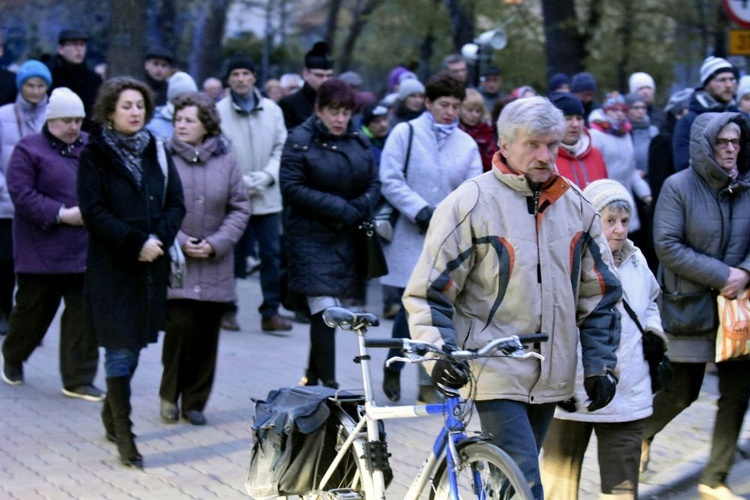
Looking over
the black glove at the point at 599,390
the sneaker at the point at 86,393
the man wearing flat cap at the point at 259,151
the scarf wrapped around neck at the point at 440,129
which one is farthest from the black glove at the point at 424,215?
the black glove at the point at 599,390

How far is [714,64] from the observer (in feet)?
35.0

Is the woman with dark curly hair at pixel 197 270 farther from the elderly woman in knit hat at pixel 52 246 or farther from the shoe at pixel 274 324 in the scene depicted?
the shoe at pixel 274 324

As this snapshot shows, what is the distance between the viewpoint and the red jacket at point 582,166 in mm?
9289

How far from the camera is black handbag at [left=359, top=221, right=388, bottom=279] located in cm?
870

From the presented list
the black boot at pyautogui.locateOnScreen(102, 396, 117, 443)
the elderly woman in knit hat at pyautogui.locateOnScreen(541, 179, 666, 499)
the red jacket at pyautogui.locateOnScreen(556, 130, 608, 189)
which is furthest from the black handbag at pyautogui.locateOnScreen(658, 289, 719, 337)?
the black boot at pyautogui.locateOnScreen(102, 396, 117, 443)

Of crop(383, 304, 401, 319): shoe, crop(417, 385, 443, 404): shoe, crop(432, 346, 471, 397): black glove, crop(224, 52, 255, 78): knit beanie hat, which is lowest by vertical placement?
crop(417, 385, 443, 404): shoe

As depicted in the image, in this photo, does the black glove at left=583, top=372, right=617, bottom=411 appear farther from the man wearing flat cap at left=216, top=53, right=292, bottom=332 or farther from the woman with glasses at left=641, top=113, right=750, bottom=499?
the man wearing flat cap at left=216, top=53, right=292, bottom=332

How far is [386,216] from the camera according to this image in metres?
9.07

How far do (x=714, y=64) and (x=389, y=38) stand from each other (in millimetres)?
24072

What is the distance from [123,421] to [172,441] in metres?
0.67

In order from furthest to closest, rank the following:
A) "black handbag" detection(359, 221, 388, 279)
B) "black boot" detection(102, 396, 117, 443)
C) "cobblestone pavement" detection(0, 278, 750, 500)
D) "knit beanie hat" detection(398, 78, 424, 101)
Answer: "knit beanie hat" detection(398, 78, 424, 101) → "black handbag" detection(359, 221, 388, 279) → "black boot" detection(102, 396, 117, 443) → "cobblestone pavement" detection(0, 278, 750, 500)

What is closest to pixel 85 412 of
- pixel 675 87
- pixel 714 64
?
pixel 714 64

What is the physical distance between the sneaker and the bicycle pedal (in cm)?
385

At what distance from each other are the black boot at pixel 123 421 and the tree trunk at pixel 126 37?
28.1 ft
